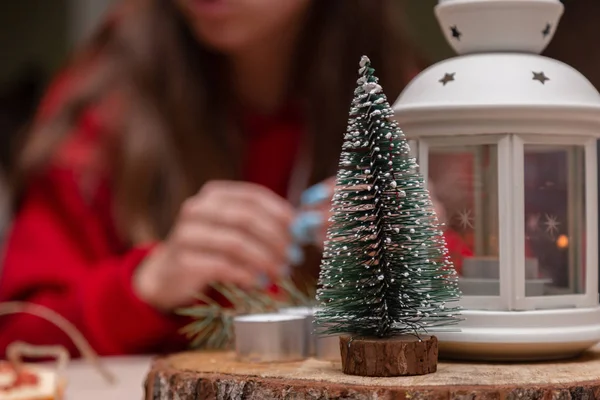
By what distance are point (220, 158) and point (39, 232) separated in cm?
32

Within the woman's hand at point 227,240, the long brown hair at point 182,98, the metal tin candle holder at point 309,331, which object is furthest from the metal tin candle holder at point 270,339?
the long brown hair at point 182,98

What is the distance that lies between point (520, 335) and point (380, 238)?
0.44 feet

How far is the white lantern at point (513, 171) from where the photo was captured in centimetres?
66

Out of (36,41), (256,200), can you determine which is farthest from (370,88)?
(36,41)

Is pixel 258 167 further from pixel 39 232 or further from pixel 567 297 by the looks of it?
pixel 567 297

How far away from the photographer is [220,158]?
1.48 m

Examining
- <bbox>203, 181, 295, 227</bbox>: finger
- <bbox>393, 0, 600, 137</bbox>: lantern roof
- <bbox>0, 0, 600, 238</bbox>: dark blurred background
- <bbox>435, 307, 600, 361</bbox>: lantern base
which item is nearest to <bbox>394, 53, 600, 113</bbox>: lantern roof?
<bbox>393, 0, 600, 137</bbox>: lantern roof

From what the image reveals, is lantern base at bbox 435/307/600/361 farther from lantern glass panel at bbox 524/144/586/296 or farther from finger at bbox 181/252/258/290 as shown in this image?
finger at bbox 181/252/258/290

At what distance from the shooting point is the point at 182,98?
58.0 inches

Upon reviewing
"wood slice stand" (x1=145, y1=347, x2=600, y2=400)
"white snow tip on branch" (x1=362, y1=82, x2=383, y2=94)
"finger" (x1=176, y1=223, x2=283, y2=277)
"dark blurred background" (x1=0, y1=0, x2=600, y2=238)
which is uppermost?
"dark blurred background" (x1=0, y1=0, x2=600, y2=238)

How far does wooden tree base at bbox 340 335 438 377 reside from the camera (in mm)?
603

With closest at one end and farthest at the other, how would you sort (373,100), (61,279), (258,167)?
(373,100), (61,279), (258,167)

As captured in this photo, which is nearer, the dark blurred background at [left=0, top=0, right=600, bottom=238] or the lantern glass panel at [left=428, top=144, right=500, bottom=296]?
the lantern glass panel at [left=428, top=144, right=500, bottom=296]

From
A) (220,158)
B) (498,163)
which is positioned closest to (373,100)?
(498,163)
